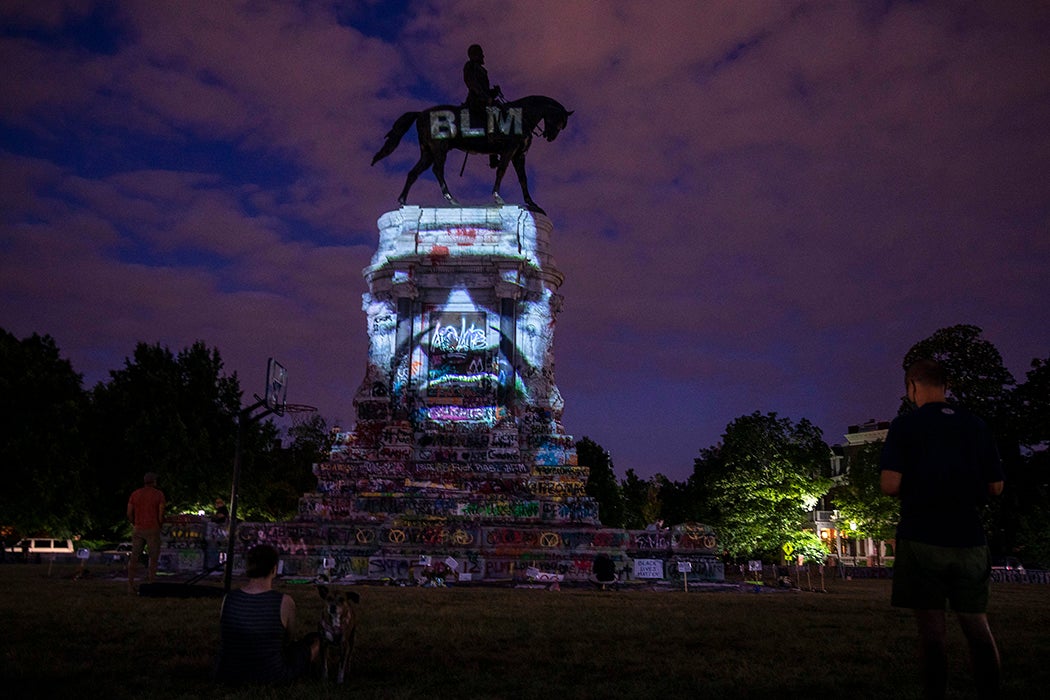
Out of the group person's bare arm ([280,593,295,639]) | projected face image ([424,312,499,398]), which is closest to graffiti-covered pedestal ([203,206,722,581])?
projected face image ([424,312,499,398])

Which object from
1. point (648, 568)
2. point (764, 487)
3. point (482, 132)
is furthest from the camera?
point (764, 487)

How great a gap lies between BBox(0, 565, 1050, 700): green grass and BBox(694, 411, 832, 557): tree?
29.5 metres

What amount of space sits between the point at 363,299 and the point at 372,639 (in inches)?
1090

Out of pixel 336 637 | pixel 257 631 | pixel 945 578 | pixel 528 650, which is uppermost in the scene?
pixel 945 578

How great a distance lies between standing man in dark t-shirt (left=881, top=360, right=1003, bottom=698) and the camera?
639cm

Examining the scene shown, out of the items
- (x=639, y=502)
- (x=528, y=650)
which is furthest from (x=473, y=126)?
(x=639, y=502)

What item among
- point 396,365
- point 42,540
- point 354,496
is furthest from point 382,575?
point 42,540

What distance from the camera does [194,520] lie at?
1155 inches

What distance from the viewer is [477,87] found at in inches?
1505

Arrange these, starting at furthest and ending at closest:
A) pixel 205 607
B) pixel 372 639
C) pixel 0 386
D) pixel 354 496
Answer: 1. pixel 0 386
2. pixel 354 496
3. pixel 205 607
4. pixel 372 639

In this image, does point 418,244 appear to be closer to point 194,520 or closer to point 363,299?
point 363,299

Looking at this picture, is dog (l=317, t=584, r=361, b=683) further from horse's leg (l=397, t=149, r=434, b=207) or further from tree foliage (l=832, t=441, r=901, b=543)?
tree foliage (l=832, t=441, r=901, b=543)

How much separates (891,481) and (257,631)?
5438mm

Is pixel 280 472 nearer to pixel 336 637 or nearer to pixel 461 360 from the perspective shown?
pixel 461 360
